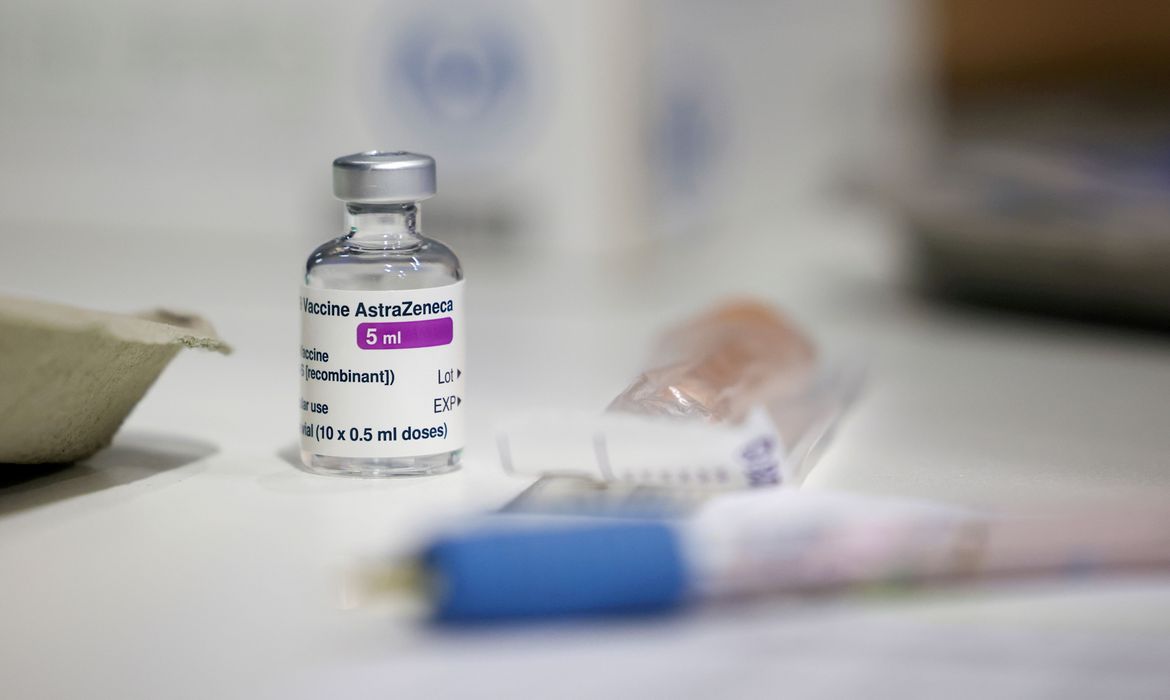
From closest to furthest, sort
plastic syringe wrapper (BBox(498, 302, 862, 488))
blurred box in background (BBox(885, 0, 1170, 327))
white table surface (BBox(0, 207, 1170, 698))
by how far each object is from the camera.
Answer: white table surface (BBox(0, 207, 1170, 698)) < plastic syringe wrapper (BBox(498, 302, 862, 488)) < blurred box in background (BBox(885, 0, 1170, 327))

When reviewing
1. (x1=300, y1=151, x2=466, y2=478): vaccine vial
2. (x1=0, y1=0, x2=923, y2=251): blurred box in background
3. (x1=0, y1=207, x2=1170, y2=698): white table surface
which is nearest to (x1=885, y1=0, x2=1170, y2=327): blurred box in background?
(x1=0, y1=207, x2=1170, y2=698): white table surface

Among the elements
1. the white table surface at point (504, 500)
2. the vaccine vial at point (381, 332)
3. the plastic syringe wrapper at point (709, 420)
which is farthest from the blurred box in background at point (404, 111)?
the vaccine vial at point (381, 332)

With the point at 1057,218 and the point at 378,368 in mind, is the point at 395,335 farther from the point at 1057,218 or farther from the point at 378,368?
the point at 1057,218

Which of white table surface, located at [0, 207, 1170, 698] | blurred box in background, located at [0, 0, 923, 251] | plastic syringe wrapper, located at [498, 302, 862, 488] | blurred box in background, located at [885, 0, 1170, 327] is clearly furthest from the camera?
blurred box in background, located at [0, 0, 923, 251]

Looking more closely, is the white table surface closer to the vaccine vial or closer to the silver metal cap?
the vaccine vial

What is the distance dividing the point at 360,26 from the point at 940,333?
0.72 m

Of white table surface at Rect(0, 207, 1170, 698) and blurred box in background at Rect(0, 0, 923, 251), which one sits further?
blurred box in background at Rect(0, 0, 923, 251)

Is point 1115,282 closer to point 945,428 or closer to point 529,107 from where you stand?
point 945,428

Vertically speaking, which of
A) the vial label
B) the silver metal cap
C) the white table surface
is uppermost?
the silver metal cap

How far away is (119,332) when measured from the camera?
0.62 meters

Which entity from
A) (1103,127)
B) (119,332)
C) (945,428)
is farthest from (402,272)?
(1103,127)

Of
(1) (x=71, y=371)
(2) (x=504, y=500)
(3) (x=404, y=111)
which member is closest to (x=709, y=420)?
(2) (x=504, y=500)

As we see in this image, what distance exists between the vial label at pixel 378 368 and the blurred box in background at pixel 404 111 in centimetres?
77

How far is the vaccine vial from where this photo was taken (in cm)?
68
